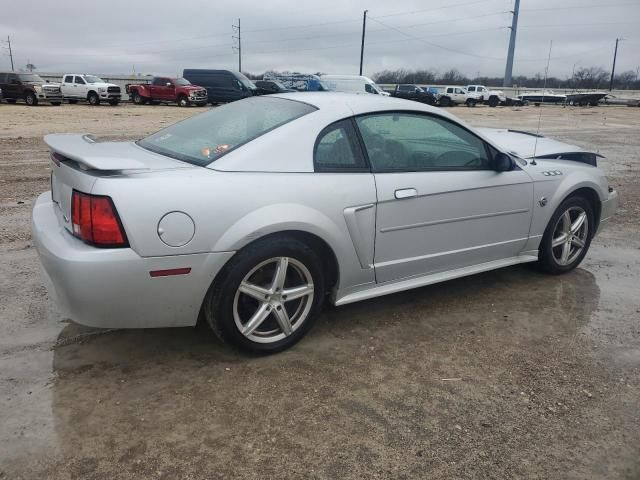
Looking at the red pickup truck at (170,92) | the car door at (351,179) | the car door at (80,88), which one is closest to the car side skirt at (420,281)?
the car door at (351,179)

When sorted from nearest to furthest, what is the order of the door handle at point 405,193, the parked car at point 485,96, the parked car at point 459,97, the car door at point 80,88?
the door handle at point 405,193 → the car door at point 80,88 → the parked car at point 459,97 → the parked car at point 485,96

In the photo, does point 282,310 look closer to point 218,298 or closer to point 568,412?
point 218,298

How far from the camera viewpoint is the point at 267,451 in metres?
2.42

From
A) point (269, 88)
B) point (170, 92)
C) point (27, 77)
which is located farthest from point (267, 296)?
point (269, 88)

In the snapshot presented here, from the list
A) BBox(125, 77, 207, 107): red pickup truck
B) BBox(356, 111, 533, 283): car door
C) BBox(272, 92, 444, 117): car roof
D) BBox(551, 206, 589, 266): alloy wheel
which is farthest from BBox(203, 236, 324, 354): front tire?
BBox(125, 77, 207, 107): red pickup truck

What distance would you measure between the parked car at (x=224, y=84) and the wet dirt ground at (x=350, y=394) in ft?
94.2

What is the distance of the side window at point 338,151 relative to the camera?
3256mm

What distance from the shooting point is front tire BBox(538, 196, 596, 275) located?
176 inches

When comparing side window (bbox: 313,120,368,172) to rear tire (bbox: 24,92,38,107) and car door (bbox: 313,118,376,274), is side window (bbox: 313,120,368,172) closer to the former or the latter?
car door (bbox: 313,118,376,274)

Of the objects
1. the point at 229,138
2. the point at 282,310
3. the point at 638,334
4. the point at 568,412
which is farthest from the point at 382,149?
the point at 638,334

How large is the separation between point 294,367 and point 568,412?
144 centimetres

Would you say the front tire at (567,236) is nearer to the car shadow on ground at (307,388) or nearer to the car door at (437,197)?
the car door at (437,197)

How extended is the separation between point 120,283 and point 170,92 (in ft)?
98.0

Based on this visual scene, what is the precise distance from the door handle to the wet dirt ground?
0.88 metres
